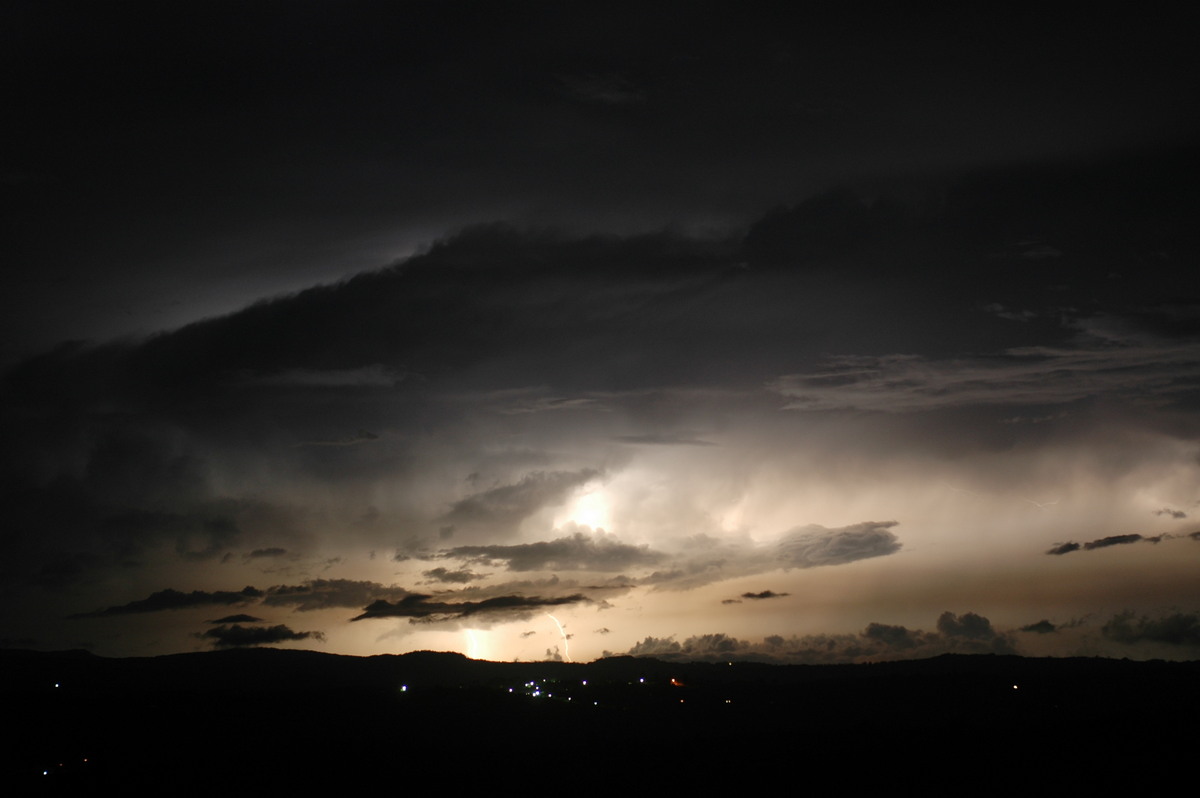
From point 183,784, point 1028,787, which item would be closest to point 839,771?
point 1028,787

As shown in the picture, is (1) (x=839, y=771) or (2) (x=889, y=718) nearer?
(1) (x=839, y=771)

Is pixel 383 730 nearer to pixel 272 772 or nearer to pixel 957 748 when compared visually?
pixel 272 772

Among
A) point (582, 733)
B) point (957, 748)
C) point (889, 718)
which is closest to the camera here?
point (957, 748)

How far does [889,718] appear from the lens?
193375mm

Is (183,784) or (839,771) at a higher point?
(183,784)

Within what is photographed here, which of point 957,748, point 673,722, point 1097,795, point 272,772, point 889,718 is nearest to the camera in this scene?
point 1097,795

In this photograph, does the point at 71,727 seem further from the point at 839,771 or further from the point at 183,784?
the point at 839,771

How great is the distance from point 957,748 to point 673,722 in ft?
195

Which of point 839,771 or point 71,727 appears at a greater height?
point 71,727

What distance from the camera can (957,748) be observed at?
421 feet

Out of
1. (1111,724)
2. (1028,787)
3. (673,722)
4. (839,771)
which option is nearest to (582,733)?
(673,722)

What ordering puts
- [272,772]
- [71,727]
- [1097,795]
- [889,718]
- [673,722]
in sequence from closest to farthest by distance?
[1097,795] → [272,772] → [71,727] → [673,722] → [889,718]

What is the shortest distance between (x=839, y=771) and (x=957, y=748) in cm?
2665

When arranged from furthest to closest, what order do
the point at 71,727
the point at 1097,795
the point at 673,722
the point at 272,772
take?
1. the point at 673,722
2. the point at 71,727
3. the point at 272,772
4. the point at 1097,795
